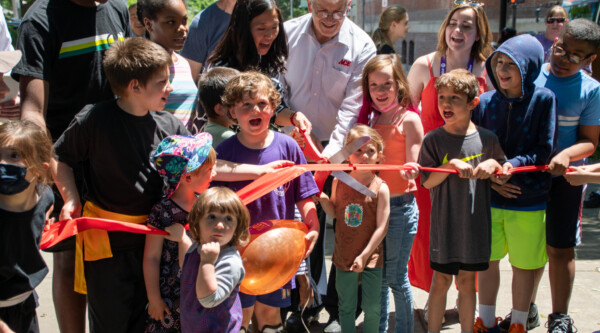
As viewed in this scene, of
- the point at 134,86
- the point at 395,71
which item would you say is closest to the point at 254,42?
the point at 395,71

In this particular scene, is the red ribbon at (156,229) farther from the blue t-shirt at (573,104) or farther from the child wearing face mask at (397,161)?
the blue t-shirt at (573,104)

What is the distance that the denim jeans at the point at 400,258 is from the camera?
3746mm

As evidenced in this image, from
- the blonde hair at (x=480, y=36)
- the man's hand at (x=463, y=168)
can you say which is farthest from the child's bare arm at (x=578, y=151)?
the blonde hair at (x=480, y=36)

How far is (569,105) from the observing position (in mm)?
3916

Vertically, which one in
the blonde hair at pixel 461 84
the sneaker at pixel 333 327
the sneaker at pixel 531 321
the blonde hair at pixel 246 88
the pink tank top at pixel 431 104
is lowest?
the sneaker at pixel 531 321

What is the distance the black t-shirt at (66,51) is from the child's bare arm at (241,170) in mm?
808

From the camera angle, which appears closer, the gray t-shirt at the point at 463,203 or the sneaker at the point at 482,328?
the gray t-shirt at the point at 463,203

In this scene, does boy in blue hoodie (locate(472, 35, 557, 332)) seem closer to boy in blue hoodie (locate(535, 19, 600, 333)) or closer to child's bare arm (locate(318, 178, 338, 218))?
boy in blue hoodie (locate(535, 19, 600, 333))

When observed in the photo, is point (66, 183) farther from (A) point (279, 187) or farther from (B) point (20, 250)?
(A) point (279, 187)

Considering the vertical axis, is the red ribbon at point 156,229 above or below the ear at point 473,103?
below

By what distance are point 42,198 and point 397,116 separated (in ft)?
7.39

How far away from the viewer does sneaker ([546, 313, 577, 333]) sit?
4012 millimetres

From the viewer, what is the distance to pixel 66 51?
3.17 meters

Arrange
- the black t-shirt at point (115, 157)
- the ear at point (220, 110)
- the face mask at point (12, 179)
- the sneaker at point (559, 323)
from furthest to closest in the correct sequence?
the sneaker at point (559, 323) < the ear at point (220, 110) < the black t-shirt at point (115, 157) < the face mask at point (12, 179)
